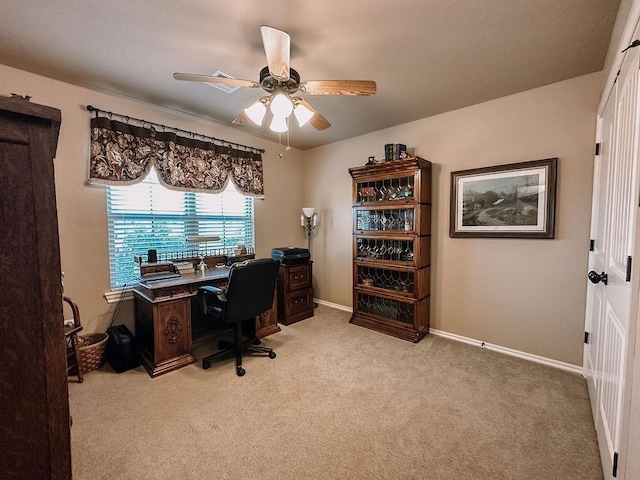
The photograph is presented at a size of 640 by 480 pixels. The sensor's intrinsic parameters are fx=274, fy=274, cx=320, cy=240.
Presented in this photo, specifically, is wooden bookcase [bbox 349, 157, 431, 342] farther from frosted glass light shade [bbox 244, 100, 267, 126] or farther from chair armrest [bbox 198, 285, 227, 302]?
chair armrest [bbox 198, 285, 227, 302]

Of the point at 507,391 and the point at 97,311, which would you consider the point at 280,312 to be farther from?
the point at 507,391

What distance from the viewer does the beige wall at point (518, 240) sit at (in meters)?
2.32

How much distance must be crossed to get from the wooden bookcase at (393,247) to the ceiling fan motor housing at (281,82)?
1.54 meters

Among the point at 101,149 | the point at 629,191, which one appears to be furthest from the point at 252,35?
the point at 629,191

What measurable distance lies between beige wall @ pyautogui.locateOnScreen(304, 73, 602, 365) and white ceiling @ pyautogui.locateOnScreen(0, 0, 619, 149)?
0.77ft

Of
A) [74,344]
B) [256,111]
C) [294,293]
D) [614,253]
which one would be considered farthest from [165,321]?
[614,253]

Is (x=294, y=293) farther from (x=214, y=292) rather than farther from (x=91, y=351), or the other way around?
(x=91, y=351)

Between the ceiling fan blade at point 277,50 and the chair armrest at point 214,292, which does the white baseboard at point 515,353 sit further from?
the ceiling fan blade at point 277,50

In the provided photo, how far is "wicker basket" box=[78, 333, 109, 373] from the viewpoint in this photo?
2.32 meters

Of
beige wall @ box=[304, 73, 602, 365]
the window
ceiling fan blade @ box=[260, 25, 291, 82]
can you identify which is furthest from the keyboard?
beige wall @ box=[304, 73, 602, 365]

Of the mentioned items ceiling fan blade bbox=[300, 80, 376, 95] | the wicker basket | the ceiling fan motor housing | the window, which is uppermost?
the ceiling fan motor housing

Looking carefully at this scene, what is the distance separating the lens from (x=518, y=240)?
2.62 meters

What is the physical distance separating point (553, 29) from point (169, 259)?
374cm

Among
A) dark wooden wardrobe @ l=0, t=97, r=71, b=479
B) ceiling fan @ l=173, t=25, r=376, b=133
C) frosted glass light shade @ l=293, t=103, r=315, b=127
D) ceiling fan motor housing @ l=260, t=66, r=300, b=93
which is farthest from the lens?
frosted glass light shade @ l=293, t=103, r=315, b=127
